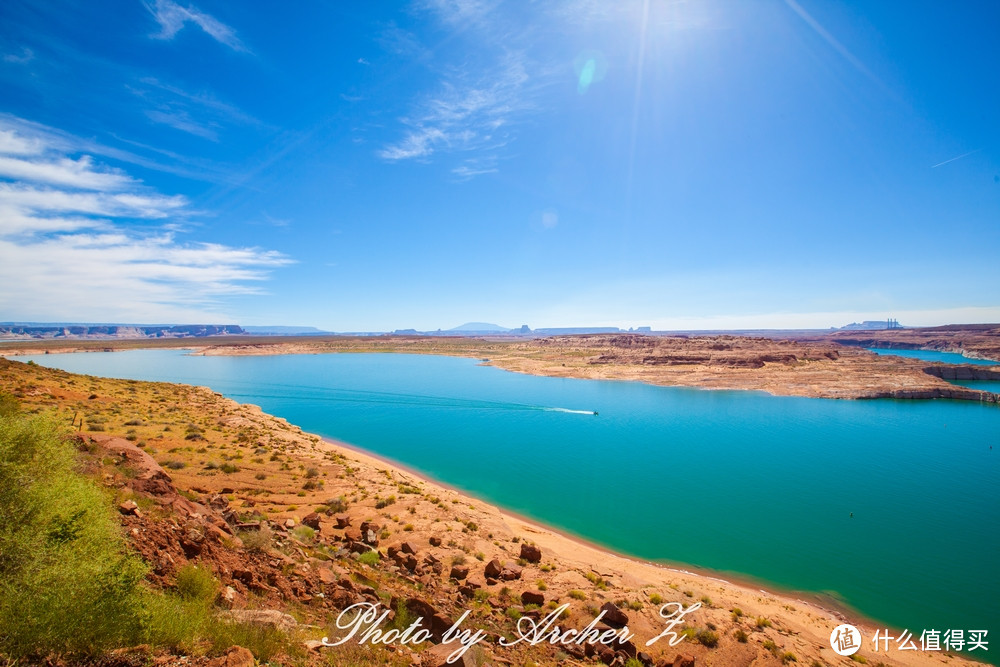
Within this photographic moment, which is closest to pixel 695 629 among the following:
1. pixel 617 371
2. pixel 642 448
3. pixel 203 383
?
pixel 642 448

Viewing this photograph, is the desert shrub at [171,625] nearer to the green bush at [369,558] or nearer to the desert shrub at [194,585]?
the desert shrub at [194,585]

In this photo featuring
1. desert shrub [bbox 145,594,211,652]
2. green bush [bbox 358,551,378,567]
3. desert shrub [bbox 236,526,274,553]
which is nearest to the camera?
desert shrub [bbox 145,594,211,652]

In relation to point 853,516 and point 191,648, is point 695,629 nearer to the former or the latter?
point 191,648

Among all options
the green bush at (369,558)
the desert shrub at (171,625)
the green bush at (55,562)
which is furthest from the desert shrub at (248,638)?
the green bush at (369,558)

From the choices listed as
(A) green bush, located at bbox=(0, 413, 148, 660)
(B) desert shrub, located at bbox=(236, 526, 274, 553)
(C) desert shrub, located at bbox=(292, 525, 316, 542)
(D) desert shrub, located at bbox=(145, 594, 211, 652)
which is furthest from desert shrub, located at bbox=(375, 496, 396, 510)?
(D) desert shrub, located at bbox=(145, 594, 211, 652)

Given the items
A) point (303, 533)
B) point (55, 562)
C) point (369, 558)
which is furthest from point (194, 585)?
point (303, 533)

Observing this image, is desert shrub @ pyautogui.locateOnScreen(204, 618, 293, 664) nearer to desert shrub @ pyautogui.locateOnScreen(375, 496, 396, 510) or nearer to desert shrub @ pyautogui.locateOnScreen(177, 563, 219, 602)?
desert shrub @ pyautogui.locateOnScreen(177, 563, 219, 602)
